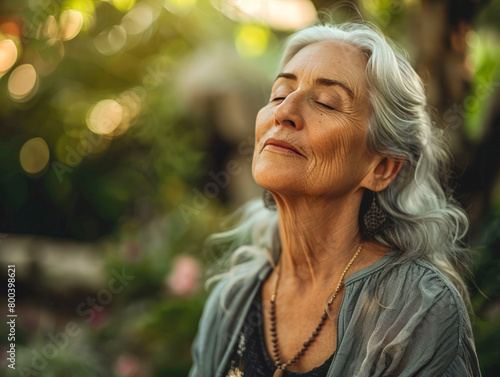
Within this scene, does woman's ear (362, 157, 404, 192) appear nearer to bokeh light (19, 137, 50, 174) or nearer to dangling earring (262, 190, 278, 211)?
dangling earring (262, 190, 278, 211)

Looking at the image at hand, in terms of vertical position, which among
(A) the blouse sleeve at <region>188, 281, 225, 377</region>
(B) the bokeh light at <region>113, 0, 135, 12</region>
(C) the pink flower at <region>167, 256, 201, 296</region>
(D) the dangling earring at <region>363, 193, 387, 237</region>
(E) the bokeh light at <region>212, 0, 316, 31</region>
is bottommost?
(C) the pink flower at <region>167, 256, 201, 296</region>

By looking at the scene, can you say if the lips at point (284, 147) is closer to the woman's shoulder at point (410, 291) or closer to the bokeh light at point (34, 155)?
the woman's shoulder at point (410, 291)

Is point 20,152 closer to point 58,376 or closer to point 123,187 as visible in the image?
point 123,187

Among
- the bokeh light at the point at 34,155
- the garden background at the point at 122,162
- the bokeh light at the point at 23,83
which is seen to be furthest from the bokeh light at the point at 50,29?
the bokeh light at the point at 34,155

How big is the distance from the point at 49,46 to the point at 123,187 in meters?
1.26

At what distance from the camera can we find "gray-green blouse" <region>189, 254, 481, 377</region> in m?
1.29

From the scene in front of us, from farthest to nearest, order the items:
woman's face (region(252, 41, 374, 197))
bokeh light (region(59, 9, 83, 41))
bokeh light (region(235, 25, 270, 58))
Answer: bokeh light (region(235, 25, 270, 58))
bokeh light (region(59, 9, 83, 41))
woman's face (region(252, 41, 374, 197))

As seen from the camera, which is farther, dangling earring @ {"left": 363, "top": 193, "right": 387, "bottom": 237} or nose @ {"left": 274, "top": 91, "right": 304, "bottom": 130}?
dangling earring @ {"left": 363, "top": 193, "right": 387, "bottom": 237}

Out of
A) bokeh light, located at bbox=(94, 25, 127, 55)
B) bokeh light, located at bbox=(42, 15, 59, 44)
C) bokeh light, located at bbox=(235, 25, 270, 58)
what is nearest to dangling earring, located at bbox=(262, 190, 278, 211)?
bokeh light, located at bbox=(235, 25, 270, 58)

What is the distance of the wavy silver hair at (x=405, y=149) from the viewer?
1.53 m

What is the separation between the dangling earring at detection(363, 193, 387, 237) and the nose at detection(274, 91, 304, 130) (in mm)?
420

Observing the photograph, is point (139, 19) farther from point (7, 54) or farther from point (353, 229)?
point (353, 229)

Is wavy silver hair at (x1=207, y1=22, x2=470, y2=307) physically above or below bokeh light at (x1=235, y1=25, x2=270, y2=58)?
below

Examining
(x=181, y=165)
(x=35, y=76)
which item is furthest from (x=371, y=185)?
(x=35, y=76)
